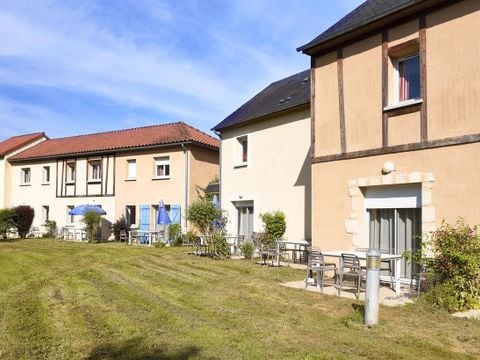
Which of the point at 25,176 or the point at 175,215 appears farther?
the point at 25,176

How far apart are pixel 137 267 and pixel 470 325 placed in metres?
8.48

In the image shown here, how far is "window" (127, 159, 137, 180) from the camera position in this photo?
23.2m

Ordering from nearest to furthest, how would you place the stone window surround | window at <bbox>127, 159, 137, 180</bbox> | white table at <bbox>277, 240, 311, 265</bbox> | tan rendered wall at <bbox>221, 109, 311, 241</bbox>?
the stone window surround → white table at <bbox>277, 240, 311, 265</bbox> → tan rendered wall at <bbox>221, 109, 311, 241</bbox> → window at <bbox>127, 159, 137, 180</bbox>

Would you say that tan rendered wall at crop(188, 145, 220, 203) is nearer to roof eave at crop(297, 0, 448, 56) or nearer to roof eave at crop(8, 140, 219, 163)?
roof eave at crop(8, 140, 219, 163)

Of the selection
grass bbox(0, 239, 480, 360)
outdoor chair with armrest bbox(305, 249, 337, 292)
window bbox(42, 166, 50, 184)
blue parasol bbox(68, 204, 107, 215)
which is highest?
window bbox(42, 166, 50, 184)

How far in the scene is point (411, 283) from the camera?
8.66m

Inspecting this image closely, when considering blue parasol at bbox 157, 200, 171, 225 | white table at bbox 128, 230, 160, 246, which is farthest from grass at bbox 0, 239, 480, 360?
white table at bbox 128, 230, 160, 246

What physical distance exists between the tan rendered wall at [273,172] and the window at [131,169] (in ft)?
22.8

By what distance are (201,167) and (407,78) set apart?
1361cm

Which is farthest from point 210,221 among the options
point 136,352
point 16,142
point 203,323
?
point 16,142

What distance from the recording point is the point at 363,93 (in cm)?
944

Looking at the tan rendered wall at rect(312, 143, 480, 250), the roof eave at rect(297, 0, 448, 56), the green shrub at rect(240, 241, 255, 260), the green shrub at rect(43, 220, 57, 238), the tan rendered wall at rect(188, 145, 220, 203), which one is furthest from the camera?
the green shrub at rect(43, 220, 57, 238)

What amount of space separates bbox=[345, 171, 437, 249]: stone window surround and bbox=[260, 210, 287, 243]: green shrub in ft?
16.4

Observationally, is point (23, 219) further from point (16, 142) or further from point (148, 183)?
point (148, 183)
